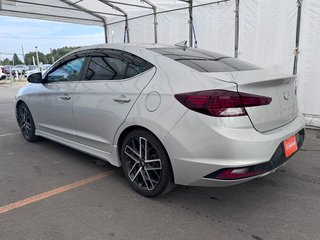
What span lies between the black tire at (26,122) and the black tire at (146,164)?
7.94 feet

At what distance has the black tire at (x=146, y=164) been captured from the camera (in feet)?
8.64

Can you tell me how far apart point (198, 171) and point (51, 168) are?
225cm

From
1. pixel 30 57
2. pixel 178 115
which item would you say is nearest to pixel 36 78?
pixel 178 115

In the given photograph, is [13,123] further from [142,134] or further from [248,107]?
[248,107]

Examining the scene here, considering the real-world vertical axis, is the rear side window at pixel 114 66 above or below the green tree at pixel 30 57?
below

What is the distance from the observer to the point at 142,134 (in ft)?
9.08

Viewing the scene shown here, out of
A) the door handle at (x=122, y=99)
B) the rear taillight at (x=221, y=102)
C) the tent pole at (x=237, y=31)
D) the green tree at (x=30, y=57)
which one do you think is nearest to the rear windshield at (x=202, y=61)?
the rear taillight at (x=221, y=102)

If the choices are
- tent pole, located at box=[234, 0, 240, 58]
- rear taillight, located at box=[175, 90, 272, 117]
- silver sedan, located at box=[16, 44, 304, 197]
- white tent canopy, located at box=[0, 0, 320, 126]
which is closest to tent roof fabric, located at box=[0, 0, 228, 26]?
white tent canopy, located at box=[0, 0, 320, 126]

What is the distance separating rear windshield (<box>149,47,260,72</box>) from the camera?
270cm

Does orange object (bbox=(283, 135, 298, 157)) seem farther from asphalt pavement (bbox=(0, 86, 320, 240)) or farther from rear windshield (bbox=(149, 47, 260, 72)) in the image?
rear windshield (bbox=(149, 47, 260, 72))

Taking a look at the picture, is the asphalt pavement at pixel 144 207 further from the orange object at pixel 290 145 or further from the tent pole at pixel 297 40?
the tent pole at pixel 297 40

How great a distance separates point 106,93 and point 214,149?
1.43 metres

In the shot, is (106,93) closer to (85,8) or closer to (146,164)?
(146,164)

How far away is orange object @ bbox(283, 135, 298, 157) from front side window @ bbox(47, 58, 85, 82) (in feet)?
8.41
